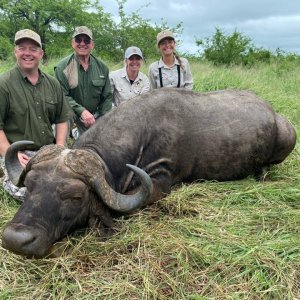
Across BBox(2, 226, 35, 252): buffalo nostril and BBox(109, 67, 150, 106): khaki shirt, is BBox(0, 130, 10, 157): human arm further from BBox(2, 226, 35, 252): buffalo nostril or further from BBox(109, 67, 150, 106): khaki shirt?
BBox(109, 67, 150, 106): khaki shirt

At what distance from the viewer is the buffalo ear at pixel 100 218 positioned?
3.80 m

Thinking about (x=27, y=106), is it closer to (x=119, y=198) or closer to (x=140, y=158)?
(x=140, y=158)

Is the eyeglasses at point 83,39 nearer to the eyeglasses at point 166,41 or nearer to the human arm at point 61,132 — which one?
the eyeglasses at point 166,41

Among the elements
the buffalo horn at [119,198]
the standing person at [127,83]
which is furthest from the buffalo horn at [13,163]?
the standing person at [127,83]

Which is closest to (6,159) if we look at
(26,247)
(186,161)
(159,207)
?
(26,247)

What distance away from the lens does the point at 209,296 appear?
301 centimetres

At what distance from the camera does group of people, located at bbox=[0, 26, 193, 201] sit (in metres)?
4.87

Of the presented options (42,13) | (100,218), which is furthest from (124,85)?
(42,13)

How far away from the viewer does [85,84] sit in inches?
262

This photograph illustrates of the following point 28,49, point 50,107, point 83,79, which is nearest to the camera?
point 28,49

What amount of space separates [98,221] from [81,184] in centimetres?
49

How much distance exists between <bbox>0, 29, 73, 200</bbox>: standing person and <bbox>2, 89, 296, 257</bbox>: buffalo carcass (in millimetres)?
759

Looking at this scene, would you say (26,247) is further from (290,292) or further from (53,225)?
(290,292)

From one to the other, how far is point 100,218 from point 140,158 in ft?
3.26
